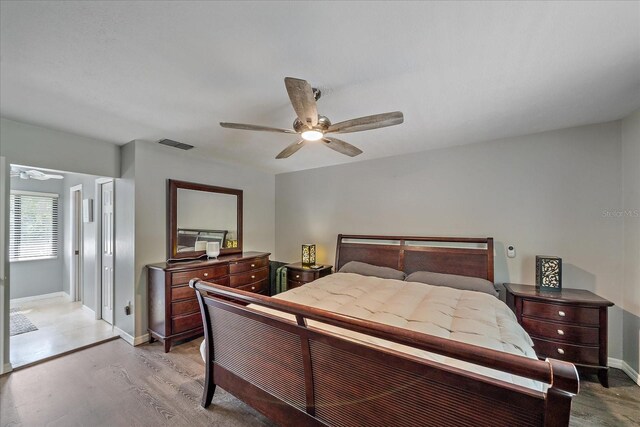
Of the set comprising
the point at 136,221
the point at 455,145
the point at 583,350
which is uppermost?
the point at 455,145

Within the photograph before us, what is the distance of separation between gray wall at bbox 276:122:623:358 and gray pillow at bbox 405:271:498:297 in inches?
17.6

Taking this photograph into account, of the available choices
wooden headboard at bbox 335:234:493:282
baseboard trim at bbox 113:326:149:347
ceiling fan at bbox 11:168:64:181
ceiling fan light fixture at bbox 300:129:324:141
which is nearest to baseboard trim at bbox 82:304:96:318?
baseboard trim at bbox 113:326:149:347

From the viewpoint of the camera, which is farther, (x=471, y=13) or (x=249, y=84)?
(x=249, y=84)

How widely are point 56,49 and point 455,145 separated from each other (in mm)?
3852

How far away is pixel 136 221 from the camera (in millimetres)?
3195

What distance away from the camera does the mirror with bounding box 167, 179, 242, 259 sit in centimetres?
357

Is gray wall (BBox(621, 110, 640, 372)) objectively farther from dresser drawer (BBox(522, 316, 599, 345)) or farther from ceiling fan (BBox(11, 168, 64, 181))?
ceiling fan (BBox(11, 168, 64, 181))

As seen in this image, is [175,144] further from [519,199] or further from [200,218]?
[519,199]

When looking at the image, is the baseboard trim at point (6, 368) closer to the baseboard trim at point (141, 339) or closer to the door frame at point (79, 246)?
the baseboard trim at point (141, 339)

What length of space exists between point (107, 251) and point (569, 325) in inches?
220

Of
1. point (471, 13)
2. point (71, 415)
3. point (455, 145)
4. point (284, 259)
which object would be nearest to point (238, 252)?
point (284, 259)

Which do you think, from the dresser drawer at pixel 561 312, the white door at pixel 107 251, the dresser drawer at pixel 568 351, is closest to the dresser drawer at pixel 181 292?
the white door at pixel 107 251

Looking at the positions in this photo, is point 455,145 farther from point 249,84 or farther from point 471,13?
point 249,84

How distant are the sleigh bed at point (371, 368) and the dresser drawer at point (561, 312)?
19.2 inches
